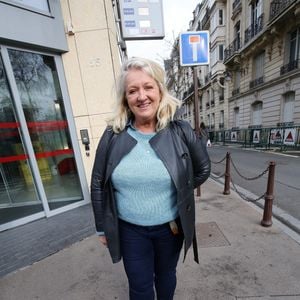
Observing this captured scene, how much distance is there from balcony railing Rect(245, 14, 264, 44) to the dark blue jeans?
19.9m

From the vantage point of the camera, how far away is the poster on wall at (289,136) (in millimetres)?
10678

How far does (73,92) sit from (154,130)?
3.19 m

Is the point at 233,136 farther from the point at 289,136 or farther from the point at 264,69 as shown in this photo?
the point at 289,136

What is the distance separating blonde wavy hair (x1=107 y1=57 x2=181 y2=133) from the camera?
134 centimetres

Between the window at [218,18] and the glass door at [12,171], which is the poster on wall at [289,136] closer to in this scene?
the glass door at [12,171]

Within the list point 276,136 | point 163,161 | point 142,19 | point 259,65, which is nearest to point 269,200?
point 163,161

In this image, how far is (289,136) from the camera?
10.9m

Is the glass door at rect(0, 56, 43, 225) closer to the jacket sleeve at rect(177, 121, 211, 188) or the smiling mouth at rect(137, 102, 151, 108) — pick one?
the smiling mouth at rect(137, 102, 151, 108)

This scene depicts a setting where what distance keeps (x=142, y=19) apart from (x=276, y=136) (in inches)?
A: 439

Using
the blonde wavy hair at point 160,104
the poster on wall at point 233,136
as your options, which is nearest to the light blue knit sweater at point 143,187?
the blonde wavy hair at point 160,104

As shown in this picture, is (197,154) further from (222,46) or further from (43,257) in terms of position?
(222,46)

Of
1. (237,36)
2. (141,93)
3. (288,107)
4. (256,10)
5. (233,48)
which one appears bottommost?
(288,107)

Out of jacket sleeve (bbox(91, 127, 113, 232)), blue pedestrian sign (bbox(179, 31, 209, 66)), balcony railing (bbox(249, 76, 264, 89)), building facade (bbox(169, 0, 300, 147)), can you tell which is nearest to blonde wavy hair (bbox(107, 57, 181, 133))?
jacket sleeve (bbox(91, 127, 113, 232))

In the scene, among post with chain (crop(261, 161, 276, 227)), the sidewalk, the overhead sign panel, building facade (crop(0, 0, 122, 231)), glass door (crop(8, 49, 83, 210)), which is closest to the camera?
the sidewalk
